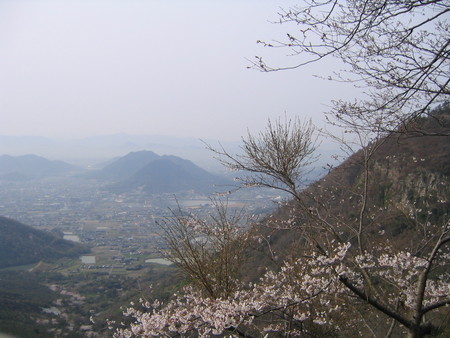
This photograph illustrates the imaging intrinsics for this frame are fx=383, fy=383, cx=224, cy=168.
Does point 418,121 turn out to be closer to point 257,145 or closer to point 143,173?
point 257,145

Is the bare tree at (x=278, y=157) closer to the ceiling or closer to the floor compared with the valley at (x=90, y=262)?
closer to the ceiling

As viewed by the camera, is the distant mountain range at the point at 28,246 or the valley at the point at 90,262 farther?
the distant mountain range at the point at 28,246

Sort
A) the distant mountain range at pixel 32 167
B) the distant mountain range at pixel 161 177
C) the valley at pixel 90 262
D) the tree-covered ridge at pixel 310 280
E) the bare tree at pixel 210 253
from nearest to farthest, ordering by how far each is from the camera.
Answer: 1. the tree-covered ridge at pixel 310 280
2. the bare tree at pixel 210 253
3. the valley at pixel 90 262
4. the distant mountain range at pixel 161 177
5. the distant mountain range at pixel 32 167

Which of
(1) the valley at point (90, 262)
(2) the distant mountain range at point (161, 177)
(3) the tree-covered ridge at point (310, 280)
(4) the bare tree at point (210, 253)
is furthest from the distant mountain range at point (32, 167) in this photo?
(3) the tree-covered ridge at point (310, 280)

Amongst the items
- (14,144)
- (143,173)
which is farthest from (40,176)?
(14,144)

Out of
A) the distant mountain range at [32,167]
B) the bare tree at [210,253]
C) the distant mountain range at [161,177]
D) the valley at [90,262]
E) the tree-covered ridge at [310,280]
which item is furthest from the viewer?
the distant mountain range at [32,167]

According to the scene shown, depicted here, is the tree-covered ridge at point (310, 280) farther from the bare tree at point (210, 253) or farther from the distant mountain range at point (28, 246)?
the distant mountain range at point (28, 246)

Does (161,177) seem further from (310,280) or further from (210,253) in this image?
(310,280)
